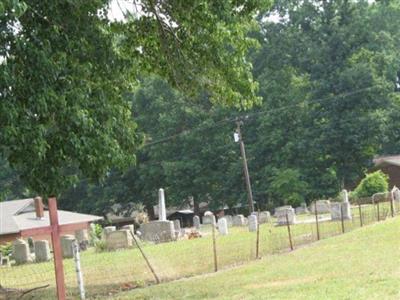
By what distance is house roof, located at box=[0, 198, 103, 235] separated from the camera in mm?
41416

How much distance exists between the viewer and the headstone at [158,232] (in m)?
32.8

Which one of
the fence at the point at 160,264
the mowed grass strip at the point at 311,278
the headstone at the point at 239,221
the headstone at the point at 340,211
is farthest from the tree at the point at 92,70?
the headstone at the point at 239,221

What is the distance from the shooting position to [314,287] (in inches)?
423

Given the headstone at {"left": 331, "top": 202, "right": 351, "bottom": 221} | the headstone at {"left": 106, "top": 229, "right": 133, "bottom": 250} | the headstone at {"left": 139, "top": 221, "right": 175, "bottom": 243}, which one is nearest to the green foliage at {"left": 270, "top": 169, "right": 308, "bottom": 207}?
the headstone at {"left": 139, "top": 221, "right": 175, "bottom": 243}

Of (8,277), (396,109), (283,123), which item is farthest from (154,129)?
(8,277)

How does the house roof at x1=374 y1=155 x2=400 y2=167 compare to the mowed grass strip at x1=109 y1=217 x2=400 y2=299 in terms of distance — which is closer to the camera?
the mowed grass strip at x1=109 y1=217 x2=400 y2=299

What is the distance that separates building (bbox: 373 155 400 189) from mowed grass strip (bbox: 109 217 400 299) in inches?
1754

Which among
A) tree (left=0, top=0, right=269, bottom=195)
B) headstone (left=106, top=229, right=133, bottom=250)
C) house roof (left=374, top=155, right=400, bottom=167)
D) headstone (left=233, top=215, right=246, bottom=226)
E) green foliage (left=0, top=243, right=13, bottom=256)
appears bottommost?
headstone (left=233, top=215, right=246, bottom=226)

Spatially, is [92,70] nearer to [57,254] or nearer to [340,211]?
[57,254]

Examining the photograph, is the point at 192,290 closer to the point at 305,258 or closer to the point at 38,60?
the point at 305,258

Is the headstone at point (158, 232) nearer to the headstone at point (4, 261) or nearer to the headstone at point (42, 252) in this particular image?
the headstone at point (42, 252)

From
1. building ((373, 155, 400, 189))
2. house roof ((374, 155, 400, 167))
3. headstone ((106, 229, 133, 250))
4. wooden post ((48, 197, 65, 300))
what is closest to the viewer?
wooden post ((48, 197, 65, 300))

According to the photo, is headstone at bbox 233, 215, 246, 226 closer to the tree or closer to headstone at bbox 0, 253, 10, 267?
headstone at bbox 0, 253, 10, 267

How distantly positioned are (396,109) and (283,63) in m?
11.5
